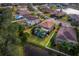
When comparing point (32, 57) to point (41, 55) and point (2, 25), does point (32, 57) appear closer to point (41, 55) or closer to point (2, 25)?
point (41, 55)

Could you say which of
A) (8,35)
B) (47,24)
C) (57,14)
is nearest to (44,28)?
(47,24)

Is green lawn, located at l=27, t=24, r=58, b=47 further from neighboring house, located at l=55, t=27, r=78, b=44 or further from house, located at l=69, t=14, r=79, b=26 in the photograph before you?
house, located at l=69, t=14, r=79, b=26

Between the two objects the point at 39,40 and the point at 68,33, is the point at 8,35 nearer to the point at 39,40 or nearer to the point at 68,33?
the point at 39,40

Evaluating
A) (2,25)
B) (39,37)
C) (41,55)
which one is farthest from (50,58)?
(2,25)

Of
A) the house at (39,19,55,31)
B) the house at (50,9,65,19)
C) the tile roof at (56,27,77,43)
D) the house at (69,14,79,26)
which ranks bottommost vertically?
the tile roof at (56,27,77,43)

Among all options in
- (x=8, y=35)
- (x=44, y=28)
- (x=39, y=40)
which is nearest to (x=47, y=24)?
(x=44, y=28)

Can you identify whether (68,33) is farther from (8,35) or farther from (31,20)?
(8,35)

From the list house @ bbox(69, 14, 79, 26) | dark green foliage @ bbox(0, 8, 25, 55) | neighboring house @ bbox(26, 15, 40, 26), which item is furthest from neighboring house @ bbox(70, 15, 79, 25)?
dark green foliage @ bbox(0, 8, 25, 55)

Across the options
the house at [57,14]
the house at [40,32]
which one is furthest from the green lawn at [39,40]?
the house at [57,14]

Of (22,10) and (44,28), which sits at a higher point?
(22,10)
